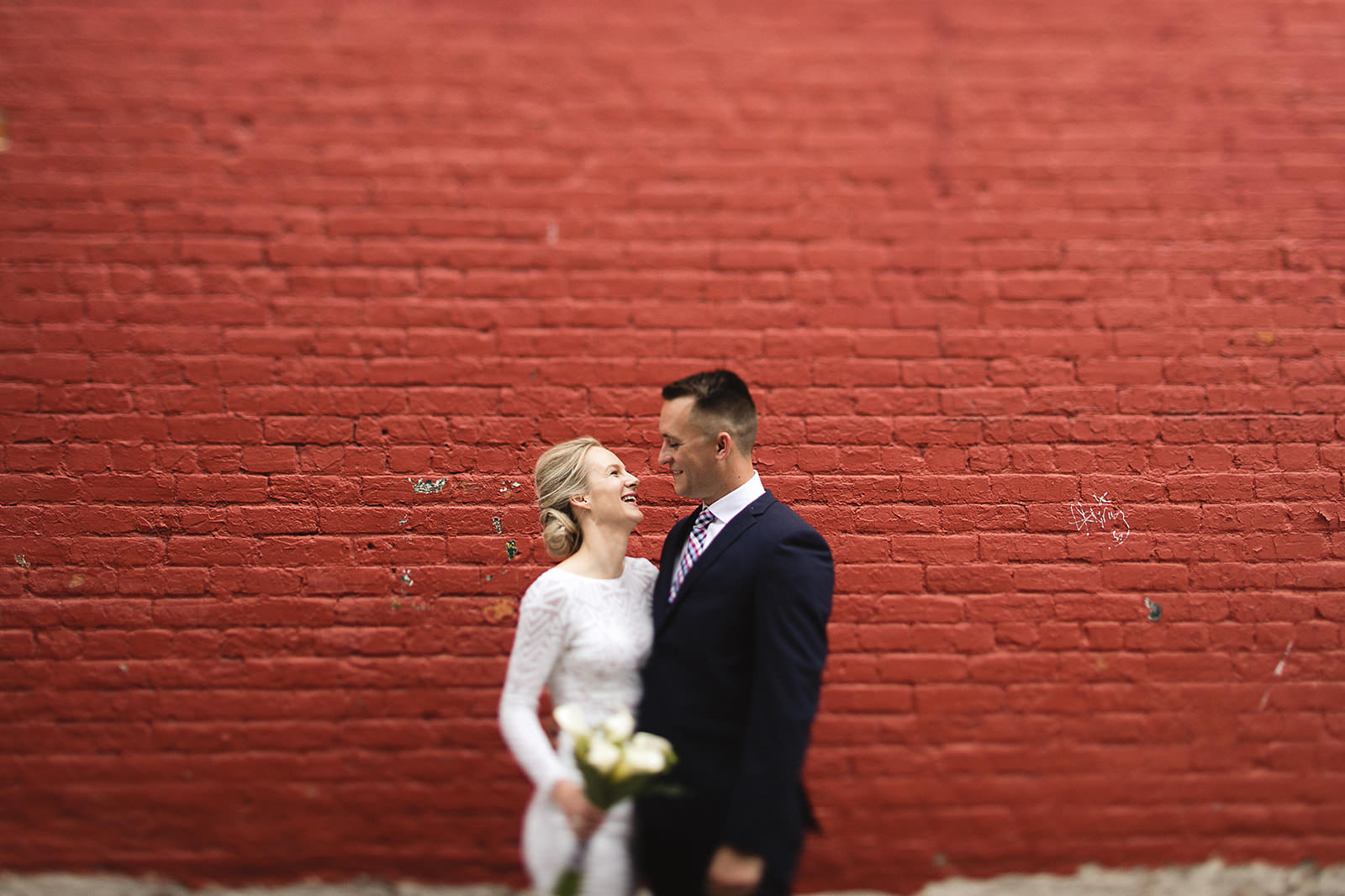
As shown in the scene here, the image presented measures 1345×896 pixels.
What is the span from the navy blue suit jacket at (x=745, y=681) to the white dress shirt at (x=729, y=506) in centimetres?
4

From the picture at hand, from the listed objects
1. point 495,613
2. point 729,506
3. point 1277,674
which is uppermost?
point 729,506

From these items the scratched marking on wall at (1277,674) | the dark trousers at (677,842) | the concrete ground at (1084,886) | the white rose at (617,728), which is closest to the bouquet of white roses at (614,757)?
the white rose at (617,728)

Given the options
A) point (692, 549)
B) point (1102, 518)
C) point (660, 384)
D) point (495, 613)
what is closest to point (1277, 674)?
point (1102, 518)

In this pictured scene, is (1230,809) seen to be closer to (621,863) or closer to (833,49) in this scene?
(621,863)

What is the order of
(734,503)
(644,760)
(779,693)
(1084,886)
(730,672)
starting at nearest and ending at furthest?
(644,760)
(779,693)
(730,672)
(734,503)
(1084,886)

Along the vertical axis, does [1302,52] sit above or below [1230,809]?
above

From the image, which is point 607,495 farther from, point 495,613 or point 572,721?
point 495,613

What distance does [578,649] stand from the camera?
2.16 metres

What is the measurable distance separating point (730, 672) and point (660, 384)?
4.44 ft

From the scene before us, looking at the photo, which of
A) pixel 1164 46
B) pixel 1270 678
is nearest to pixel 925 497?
pixel 1270 678

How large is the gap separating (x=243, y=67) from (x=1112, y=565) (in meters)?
4.08

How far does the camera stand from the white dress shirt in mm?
2266

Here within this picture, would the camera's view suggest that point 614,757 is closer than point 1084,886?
Yes

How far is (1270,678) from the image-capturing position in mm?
3088
